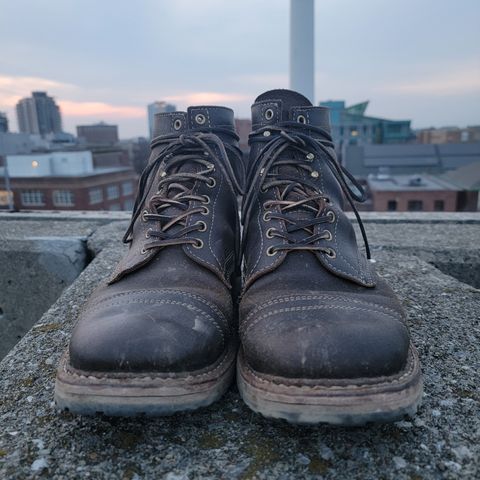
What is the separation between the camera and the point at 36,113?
140 ft

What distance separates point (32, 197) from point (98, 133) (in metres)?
26.4

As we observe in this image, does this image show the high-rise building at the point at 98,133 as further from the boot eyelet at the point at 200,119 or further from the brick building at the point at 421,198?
the boot eyelet at the point at 200,119

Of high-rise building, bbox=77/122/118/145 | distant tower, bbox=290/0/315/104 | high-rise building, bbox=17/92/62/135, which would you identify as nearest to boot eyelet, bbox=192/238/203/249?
distant tower, bbox=290/0/315/104

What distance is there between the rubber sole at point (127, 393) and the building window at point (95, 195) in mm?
26945

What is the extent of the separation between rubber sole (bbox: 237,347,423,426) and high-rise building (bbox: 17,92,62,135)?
4645 centimetres

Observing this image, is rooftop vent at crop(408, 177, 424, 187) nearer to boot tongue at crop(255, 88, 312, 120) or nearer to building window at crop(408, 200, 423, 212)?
building window at crop(408, 200, 423, 212)

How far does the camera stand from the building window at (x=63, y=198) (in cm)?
2580

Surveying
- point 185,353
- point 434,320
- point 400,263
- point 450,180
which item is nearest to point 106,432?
point 185,353

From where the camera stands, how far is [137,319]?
96cm

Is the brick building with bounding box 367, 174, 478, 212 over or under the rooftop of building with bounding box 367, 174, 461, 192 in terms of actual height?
under

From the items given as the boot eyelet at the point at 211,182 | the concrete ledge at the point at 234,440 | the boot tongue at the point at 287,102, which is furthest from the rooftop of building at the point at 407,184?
the concrete ledge at the point at 234,440

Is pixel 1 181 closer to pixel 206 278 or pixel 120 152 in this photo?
pixel 120 152

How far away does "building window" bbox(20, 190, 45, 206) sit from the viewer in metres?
25.8

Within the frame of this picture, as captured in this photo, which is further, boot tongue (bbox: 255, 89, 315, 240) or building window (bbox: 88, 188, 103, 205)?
building window (bbox: 88, 188, 103, 205)
